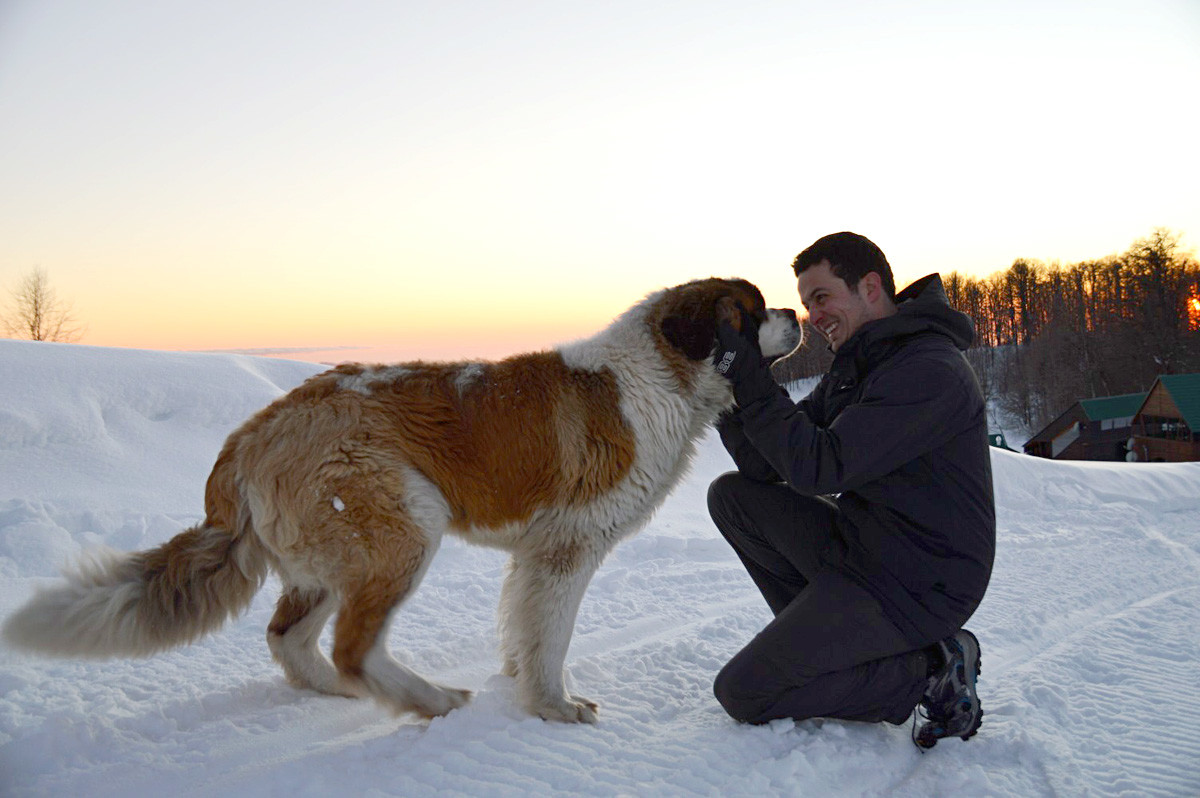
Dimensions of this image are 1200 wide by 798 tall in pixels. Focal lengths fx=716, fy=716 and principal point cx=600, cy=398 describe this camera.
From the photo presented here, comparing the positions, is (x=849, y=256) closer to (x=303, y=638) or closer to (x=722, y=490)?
(x=722, y=490)

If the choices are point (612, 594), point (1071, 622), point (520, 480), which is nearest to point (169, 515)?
point (612, 594)

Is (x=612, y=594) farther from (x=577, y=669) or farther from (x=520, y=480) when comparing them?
(x=520, y=480)

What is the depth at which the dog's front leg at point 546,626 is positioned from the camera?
3178mm

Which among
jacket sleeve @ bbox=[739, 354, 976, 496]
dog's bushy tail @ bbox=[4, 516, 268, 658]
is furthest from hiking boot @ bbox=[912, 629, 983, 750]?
dog's bushy tail @ bbox=[4, 516, 268, 658]

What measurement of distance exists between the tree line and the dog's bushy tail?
98.0 ft

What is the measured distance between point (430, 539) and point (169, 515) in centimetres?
408

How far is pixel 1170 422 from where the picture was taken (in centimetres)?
2652

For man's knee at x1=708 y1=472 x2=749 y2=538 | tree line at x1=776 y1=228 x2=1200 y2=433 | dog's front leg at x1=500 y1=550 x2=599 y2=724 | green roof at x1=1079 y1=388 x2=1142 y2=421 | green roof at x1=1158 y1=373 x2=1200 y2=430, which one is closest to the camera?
dog's front leg at x1=500 y1=550 x2=599 y2=724

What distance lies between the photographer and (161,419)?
8.20 m

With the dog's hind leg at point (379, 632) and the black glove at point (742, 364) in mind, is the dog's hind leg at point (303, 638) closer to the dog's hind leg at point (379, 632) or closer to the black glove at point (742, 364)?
the dog's hind leg at point (379, 632)

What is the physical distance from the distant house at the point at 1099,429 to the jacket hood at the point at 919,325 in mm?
32917

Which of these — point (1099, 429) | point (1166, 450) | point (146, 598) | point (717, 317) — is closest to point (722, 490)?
point (717, 317)

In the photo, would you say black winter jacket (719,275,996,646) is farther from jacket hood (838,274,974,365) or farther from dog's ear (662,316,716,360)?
dog's ear (662,316,716,360)

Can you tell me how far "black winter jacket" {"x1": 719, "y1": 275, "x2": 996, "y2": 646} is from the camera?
9.68 ft
